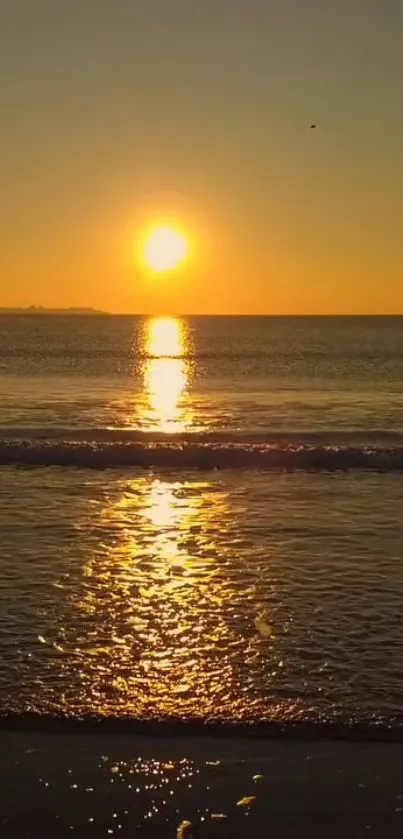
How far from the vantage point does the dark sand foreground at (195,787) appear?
509 centimetres

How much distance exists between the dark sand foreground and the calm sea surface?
1.61ft

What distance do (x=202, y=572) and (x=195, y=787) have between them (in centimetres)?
509

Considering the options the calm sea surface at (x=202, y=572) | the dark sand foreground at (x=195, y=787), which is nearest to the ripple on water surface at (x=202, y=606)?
the calm sea surface at (x=202, y=572)

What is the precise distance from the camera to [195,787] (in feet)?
18.1

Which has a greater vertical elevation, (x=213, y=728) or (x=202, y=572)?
(x=202, y=572)

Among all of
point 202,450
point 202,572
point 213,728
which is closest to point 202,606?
point 202,572

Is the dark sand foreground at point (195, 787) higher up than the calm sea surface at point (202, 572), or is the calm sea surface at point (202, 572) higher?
the calm sea surface at point (202, 572)

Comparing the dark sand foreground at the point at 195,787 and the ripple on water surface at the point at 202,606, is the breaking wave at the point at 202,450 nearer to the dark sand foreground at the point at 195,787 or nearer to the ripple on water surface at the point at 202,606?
the ripple on water surface at the point at 202,606

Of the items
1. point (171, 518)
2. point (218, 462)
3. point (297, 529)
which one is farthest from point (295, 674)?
point (218, 462)

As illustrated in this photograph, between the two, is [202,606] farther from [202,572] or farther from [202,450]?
[202,450]

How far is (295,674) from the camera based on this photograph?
288 inches

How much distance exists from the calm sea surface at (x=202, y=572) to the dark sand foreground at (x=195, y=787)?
0.49m

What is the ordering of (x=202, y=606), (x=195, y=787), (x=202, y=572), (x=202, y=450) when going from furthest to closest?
1. (x=202, y=450)
2. (x=202, y=572)
3. (x=202, y=606)
4. (x=195, y=787)

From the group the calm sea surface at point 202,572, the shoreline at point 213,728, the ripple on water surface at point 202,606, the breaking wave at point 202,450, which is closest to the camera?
the shoreline at point 213,728
